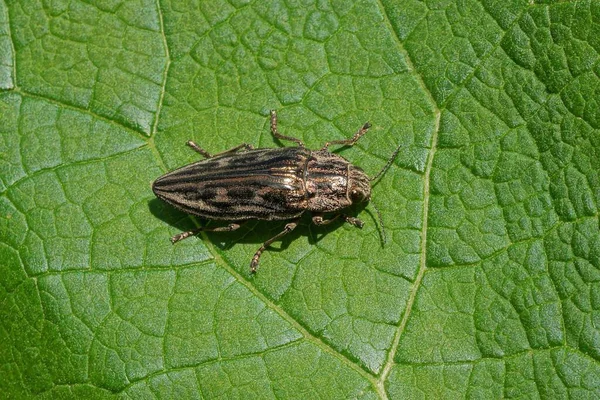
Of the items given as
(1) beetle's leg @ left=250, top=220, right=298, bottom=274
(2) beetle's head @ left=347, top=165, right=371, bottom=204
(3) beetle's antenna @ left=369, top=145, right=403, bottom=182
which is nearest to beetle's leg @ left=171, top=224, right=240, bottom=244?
(1) beetle's leg @ left=250, top=220, right=298, bottom=274

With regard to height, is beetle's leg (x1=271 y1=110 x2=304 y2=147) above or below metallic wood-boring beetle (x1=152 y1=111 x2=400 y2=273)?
above

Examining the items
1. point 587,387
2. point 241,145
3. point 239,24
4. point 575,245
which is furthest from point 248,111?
point 587,387

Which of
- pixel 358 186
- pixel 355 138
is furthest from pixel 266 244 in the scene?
pixel 355 138

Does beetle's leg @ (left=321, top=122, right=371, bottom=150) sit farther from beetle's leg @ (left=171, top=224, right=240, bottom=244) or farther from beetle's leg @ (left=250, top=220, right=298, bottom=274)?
beetle's leg @ (left=171, top=224, right=240, bottom=244)

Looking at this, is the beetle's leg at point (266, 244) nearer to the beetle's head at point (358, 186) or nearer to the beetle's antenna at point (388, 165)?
the beetle's head at point (358, 186)

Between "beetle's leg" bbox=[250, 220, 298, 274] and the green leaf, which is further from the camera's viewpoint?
"beetle's leg" bbox=[250, 220, 298, 274]

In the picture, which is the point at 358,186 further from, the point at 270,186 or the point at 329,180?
the point at 270,186

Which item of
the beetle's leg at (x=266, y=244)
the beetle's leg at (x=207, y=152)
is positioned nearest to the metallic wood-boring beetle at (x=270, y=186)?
the beetle's leg at (x=266, y=244)
